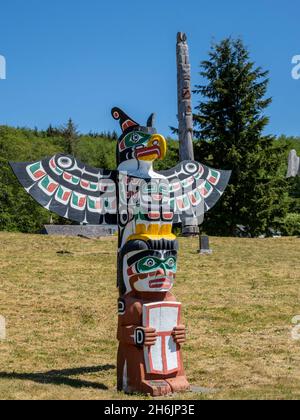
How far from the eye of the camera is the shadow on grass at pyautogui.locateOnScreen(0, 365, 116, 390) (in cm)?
1044

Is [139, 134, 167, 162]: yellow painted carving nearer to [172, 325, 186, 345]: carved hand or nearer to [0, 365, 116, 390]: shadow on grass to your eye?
[172, 325, 186, 345]: carved hand

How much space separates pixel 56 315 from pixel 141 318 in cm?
612

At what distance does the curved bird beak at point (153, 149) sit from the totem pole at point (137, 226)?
0.04ft

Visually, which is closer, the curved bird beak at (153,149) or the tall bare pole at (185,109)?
the curved bird beak at (153,149)

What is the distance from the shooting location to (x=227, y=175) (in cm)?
1213

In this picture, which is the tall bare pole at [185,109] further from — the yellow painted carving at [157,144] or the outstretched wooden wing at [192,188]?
the yellow painted carving at [157,144]

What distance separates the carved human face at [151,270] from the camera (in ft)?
32.3

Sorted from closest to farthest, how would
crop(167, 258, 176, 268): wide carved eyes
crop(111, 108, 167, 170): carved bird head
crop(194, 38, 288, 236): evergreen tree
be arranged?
crop(167, 258, 176, 268): wide carved eyes
crop(111, 108, 167, 170): carved bird head
crop(194, 38, 288, 236): evergreen tree

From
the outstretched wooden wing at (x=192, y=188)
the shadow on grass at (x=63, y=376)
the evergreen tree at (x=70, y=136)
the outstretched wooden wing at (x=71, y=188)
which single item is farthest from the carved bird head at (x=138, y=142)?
the evergreen tree at (x=70, y=136)

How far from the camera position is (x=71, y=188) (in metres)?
10.5

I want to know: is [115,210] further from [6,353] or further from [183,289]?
[183,289]

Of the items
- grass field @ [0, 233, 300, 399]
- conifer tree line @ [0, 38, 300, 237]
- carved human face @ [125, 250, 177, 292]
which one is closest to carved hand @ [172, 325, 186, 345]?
carved human face @ [125, 250, 177, 292]

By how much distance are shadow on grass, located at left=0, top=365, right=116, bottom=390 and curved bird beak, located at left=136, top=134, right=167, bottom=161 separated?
378 centimetres

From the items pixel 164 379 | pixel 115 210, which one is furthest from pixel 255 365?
pixel 115 210
